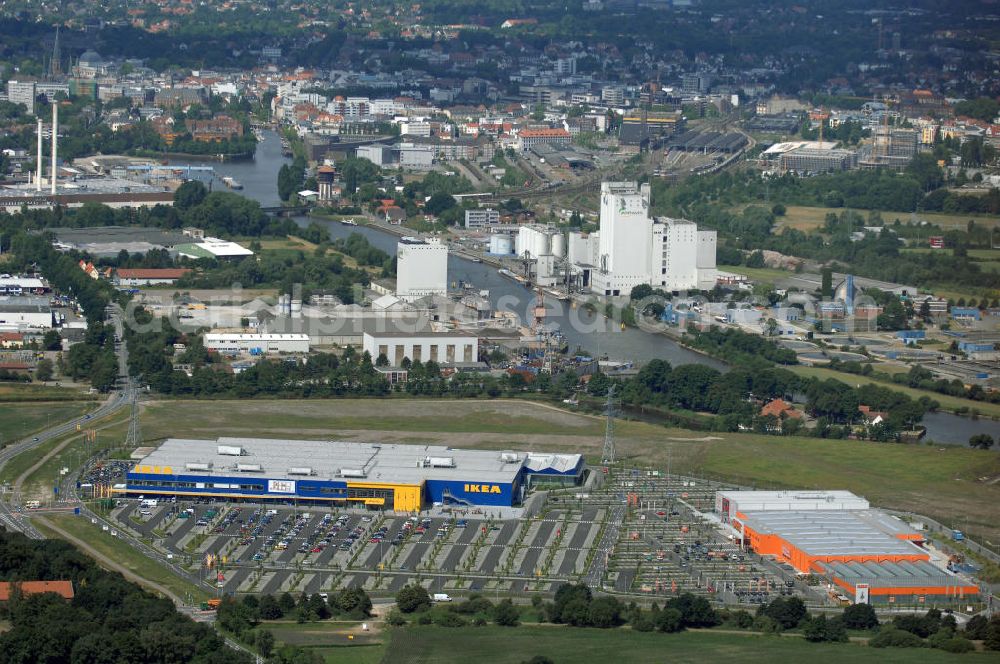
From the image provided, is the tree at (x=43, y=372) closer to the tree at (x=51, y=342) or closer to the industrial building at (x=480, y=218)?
the tree at (x=51, y=342)

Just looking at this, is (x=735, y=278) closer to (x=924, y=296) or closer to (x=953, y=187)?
(x=924, y=296)

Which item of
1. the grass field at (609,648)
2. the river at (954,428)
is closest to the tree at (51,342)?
the river at (954,428)

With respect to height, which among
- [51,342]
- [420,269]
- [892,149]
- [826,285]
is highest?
[892,149]

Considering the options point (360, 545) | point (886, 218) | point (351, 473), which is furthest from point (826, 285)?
point (360, 545)

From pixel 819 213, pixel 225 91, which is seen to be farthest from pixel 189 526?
pixel 225 91

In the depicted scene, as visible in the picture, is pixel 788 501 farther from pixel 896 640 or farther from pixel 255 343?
pixel 255 343

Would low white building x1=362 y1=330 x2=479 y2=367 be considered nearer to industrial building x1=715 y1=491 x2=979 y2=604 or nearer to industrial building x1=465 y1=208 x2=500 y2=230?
industrial building x1=715 y1=491 x2=979 y2=604
